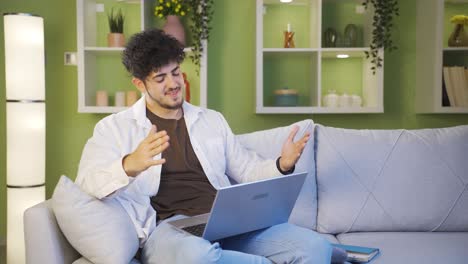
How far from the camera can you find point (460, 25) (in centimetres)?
330

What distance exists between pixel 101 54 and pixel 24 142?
787 mm

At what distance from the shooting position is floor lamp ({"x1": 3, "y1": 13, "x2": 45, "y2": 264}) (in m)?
2.93

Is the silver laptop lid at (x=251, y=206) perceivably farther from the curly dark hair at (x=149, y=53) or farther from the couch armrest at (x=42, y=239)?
the curly dark hair at (x=149, y=53)

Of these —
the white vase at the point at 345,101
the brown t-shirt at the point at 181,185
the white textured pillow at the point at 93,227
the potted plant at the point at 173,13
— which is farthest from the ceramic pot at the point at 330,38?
the white textured pillow at the point at 93,227

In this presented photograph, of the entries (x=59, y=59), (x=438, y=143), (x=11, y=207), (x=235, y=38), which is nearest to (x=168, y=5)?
(x=235, y=38)

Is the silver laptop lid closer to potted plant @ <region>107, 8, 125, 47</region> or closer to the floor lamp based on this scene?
the floor lamp

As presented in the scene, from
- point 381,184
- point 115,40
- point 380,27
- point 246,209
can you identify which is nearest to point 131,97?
→ point 115,40

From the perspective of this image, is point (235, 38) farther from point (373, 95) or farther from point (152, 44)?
point (152, 44)

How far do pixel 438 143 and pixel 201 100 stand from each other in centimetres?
142

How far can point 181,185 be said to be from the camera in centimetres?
199

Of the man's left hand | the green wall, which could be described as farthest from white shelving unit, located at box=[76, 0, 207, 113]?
the man's left hand

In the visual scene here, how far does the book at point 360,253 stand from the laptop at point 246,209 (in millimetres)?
277

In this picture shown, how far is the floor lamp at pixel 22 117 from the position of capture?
2934 millimetres

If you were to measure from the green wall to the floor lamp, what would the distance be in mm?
460
